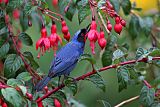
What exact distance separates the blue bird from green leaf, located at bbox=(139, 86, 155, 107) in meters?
0.47

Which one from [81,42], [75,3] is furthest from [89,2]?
[81,42]

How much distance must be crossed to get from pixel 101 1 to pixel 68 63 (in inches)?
20.2

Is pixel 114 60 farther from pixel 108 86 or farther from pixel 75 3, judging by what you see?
pixel 108 86

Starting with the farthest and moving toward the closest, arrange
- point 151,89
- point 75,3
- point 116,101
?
point 116,101 < point 75,3 < point 151,89

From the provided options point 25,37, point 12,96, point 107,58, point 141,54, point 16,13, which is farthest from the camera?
point 16,13

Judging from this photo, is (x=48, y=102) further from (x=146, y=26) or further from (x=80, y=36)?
(x=146, y=26)

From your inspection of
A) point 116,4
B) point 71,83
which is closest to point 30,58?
point 71,83

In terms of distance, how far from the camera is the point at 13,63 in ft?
9.36

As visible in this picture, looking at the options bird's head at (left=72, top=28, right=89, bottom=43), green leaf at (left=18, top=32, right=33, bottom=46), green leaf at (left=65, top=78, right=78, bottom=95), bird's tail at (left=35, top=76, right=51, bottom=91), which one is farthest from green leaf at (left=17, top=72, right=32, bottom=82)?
bird's head at (left=72, top=28, right=89, bottom=43)

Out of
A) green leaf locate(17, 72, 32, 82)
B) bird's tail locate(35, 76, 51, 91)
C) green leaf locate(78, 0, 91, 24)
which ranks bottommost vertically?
bird's tail locate(35, 76, 51, 91)

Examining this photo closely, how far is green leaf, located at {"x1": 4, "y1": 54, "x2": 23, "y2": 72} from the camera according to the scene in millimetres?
2861

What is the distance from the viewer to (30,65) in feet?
9.93

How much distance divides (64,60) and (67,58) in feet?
0.07

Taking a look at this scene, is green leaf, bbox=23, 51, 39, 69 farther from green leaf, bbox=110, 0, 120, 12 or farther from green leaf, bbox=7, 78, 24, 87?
green leaf, bbox=110, 0, 120, 12
